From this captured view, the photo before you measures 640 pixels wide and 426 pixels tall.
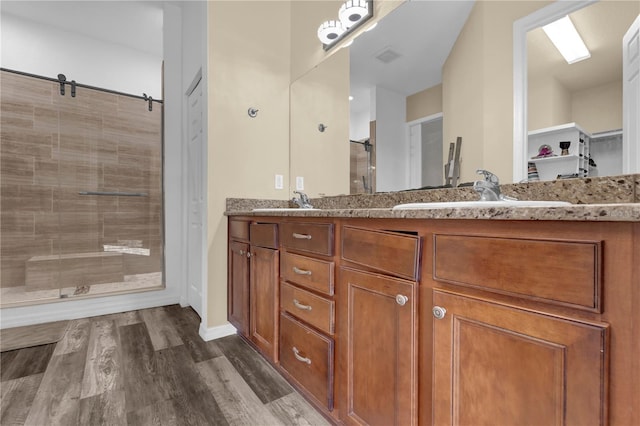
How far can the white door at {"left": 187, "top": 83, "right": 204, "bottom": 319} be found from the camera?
2467 mm

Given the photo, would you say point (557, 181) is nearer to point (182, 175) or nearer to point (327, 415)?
point (327, 415)

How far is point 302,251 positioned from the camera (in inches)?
53.2

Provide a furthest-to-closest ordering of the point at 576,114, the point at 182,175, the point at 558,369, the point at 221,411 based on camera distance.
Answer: the point at 182,175 < the point at 221,411 < the point at 576,114 < the point at 558,369

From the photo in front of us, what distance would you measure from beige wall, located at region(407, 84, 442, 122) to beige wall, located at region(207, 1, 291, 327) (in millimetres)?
1153

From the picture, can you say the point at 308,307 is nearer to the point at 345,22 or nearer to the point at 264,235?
the point at 264,235

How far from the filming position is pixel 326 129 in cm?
227

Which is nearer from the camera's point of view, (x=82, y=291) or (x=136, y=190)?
(x=82, y=291)

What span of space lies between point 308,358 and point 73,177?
8.95 ft

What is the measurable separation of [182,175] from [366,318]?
2.58 m

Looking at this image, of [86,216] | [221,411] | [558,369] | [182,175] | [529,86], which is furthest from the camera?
[182,175]

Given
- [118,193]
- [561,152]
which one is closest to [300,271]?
[561,152]

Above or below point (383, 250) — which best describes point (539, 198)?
above

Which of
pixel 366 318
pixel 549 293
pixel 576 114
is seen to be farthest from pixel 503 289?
pixel 576 114

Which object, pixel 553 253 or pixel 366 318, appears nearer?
pixel 553 253
